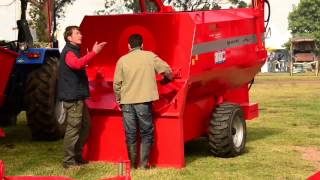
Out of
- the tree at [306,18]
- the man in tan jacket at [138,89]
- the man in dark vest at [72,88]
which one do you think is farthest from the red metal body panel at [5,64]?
the tree at [306,18]

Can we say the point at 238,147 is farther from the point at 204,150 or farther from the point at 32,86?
the point at 32,86

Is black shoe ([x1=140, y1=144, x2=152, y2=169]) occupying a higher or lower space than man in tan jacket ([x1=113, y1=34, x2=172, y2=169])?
lower

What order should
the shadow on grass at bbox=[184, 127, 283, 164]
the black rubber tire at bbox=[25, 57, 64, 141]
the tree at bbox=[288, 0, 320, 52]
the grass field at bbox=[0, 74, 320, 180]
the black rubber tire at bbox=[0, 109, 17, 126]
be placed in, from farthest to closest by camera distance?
the tree at bbox=[288, 0, 320, 52]
the black rubber tire at bbox=[0, 109, 17, 126]
the black rubber tire at bbox=[25, 57, 64, 141]
the shadow on grass at bbox=[184, 127, 283, 164]
the grass field at bbox=[0, 74, 320, 180]

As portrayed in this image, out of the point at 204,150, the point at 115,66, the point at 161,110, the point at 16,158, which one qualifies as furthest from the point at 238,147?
the point at 16,158

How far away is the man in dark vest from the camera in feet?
22.9

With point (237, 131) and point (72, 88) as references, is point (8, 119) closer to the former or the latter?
point (72, 88)

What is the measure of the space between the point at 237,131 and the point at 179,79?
1.48 meters

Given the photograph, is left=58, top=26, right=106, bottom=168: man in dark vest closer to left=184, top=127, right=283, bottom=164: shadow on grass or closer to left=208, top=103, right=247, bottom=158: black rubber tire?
left=184, top=127, right=283, bottom=164: shadow on grass

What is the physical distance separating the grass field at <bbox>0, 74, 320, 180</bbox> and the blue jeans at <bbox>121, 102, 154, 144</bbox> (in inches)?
15.5

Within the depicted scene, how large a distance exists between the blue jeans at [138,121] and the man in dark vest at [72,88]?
53 centimetres

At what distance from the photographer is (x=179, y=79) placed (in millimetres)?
7047

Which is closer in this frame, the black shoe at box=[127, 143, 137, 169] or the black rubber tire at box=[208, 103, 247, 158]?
the black shoe at box=[127, 143, 137, 169]

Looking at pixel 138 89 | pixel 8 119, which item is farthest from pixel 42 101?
pixel 8 119

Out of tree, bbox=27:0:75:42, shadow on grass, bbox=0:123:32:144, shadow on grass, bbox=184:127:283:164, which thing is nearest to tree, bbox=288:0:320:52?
shadow on grass, bbox=184:127:283:164
